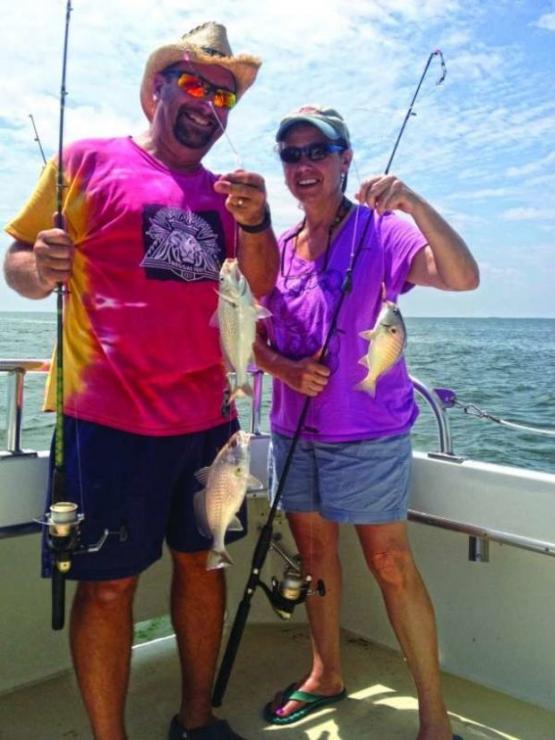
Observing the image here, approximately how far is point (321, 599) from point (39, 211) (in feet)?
6.86

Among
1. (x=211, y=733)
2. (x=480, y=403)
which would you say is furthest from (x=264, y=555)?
(x=480, y=403)

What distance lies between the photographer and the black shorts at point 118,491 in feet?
8.46

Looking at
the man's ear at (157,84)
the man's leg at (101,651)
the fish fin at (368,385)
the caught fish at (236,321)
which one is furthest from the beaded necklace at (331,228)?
the man's leg at (101,651)

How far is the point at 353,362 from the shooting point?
296cm

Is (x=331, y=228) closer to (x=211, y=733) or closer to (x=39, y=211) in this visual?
(x=39, y=211)

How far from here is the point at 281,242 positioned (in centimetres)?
339

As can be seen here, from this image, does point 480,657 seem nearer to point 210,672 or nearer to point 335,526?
point 335,526

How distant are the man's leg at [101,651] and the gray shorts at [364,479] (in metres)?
0.94

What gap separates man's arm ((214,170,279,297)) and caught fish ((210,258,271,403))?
218 mm

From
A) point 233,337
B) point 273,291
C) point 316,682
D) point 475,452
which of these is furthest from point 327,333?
point 475,452

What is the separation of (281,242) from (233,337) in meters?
1.05

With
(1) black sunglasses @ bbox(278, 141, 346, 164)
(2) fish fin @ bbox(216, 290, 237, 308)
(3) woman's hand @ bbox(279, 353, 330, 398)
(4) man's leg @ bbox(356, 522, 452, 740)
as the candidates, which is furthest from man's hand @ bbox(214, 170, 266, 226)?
(4) man's leg @ bbox(356, 522, 452, 740)

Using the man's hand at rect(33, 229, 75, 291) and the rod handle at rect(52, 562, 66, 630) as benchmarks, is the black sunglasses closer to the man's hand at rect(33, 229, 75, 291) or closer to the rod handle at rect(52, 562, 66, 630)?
the man's hand at rect(33, 229, 75, 291)

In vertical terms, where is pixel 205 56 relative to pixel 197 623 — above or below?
above
